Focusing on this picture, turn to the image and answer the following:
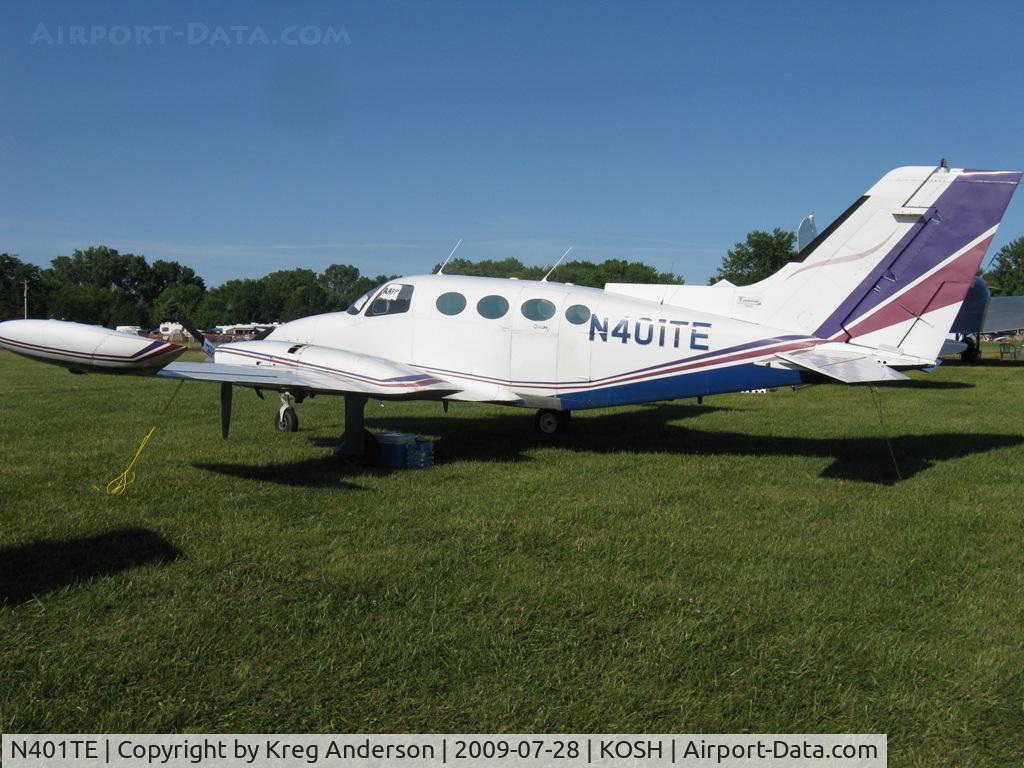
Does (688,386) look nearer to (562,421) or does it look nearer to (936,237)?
(562,421)

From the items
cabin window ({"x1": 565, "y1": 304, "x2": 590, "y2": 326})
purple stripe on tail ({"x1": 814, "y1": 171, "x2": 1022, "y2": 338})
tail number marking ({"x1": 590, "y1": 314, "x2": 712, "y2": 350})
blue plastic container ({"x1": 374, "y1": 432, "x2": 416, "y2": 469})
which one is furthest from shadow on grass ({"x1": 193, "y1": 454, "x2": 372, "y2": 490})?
purple stripe on tail ({"x1": 814, "y1": 171, "x2": 1022, "y2": 338})

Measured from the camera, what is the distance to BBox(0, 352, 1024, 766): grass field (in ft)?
12.2

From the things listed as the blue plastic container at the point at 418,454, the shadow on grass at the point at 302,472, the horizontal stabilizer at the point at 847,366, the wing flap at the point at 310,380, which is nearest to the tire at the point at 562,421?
the wing flap at the point at 310,380

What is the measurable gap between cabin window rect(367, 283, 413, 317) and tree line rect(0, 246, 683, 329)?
231 ft

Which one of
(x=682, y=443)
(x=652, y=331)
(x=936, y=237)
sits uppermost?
(x=936, y=237)

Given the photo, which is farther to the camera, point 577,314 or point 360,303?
point 360,303

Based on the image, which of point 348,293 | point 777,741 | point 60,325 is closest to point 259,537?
point 60,325

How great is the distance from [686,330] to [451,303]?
11.6 feet

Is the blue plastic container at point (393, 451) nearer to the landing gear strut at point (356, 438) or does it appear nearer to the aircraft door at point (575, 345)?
the landing gear strut at point (356, 438)

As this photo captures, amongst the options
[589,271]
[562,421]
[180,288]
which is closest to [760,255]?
[589,271]

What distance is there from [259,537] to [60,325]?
9.48ft

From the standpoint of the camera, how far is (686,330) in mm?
10031

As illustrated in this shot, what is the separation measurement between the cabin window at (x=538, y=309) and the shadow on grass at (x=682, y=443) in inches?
79.3

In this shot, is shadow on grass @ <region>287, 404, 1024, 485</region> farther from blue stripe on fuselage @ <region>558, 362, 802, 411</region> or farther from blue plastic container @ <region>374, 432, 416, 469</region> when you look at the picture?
blue stripe on fuselage @ <region>558, 362, 802, 411</region>
